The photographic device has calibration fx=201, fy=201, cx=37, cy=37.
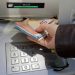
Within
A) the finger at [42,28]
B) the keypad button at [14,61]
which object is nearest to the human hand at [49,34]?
the finger at [42,28]

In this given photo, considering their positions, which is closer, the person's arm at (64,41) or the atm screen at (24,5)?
the person's arm at (64,41)

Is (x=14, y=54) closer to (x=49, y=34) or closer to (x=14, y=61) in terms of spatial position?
(x=14, y=61)

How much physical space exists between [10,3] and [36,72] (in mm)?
351

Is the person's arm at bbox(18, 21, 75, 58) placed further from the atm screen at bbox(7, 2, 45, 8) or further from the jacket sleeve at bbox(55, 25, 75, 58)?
the atm screen at bbox(7, 2, 45, 8)

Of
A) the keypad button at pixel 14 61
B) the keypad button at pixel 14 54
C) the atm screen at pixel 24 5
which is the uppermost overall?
the atm screen at pixel 24 5

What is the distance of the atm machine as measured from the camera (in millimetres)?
708

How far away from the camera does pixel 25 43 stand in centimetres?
82

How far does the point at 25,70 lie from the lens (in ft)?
2.29

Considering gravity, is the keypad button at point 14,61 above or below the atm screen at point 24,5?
below

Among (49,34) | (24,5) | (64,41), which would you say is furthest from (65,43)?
(24,5)

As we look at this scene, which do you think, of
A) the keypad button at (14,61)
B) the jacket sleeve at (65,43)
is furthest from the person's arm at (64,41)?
the keypad button at (14,61)

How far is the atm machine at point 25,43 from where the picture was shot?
0.71m

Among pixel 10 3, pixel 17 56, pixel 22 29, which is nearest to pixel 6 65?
pixel 17 56

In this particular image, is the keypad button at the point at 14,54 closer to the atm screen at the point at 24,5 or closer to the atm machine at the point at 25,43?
the atm machine at the point at 25,43
